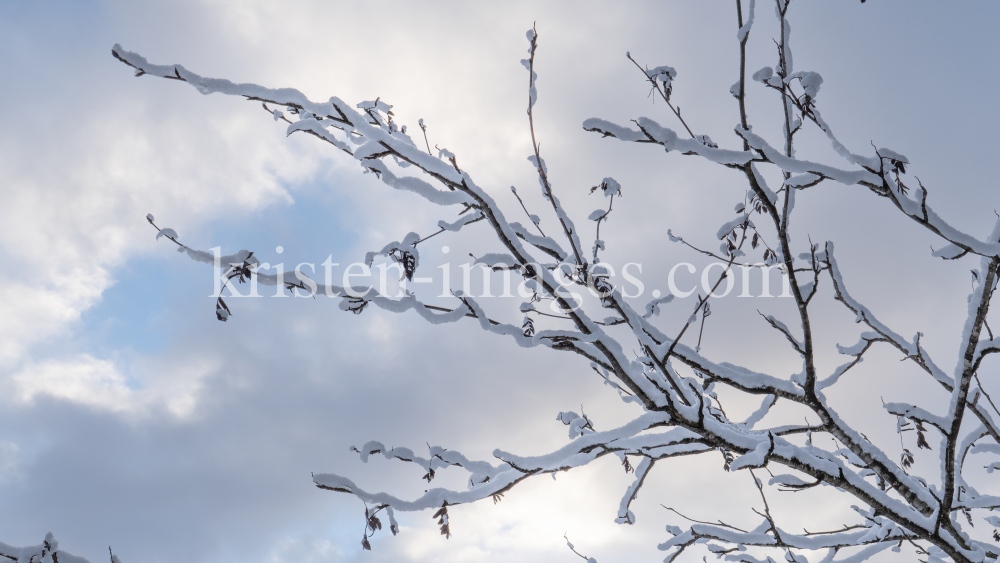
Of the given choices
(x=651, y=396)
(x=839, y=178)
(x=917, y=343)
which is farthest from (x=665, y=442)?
(x=917, y=343)

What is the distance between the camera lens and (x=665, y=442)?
298 centimetres

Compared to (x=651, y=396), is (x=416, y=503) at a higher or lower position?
lower

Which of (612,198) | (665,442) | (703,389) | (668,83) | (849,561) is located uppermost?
(668,83)

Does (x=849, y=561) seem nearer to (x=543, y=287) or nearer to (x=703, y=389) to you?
(x=703, y=389)

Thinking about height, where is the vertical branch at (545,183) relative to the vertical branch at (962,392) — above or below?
above

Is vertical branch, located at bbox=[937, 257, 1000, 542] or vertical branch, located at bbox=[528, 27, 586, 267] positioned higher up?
vertical branch, located at bbox=[528, 27, 586, 267]

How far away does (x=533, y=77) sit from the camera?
2.35m

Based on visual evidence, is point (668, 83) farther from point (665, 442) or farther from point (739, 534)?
point (739, 534)

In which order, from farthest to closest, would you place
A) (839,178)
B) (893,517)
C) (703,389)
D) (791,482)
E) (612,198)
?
1. (703,389)
2. (791,482)
3. (893,517)
4. (612,198)
5. (839,178)

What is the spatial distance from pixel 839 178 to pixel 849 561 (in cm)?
357

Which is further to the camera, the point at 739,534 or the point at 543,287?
the point at 739,534

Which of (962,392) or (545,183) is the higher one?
(545,183)

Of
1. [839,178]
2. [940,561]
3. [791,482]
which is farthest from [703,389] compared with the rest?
[940,561]

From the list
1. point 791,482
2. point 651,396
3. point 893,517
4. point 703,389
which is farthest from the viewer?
point 703,389
